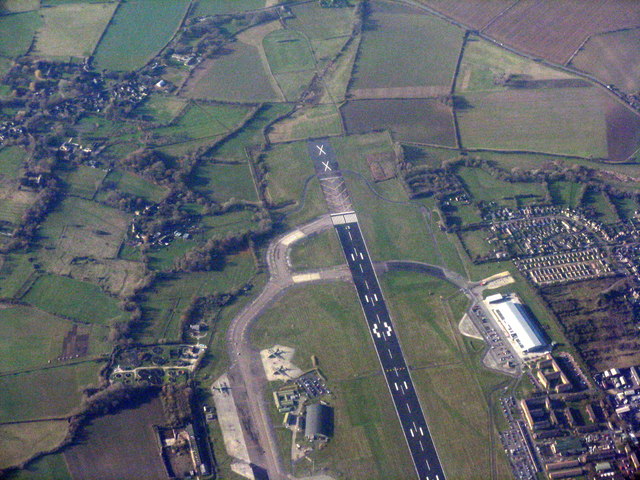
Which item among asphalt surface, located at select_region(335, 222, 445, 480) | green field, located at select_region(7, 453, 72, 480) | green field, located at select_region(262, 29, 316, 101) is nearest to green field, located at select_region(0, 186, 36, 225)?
green field, located at select_region(7, 453, 72, 480)

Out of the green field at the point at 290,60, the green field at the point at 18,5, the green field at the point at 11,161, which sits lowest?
the green field at the point at 11,161

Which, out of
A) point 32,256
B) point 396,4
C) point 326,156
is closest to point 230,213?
point 326,156

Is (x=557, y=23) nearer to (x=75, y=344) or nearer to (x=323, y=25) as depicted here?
(x=323, y=25)

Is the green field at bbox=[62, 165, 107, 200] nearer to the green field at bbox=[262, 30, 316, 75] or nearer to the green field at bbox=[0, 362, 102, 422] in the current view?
the green field at bbox=[0, 362, 102, 422]

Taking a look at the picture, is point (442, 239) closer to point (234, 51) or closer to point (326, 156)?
point (326, 156)

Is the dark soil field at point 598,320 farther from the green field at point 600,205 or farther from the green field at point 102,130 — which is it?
the green field at point 102,130

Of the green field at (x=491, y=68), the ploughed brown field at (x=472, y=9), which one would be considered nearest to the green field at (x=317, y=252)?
the green field at (x=491, y=68)
